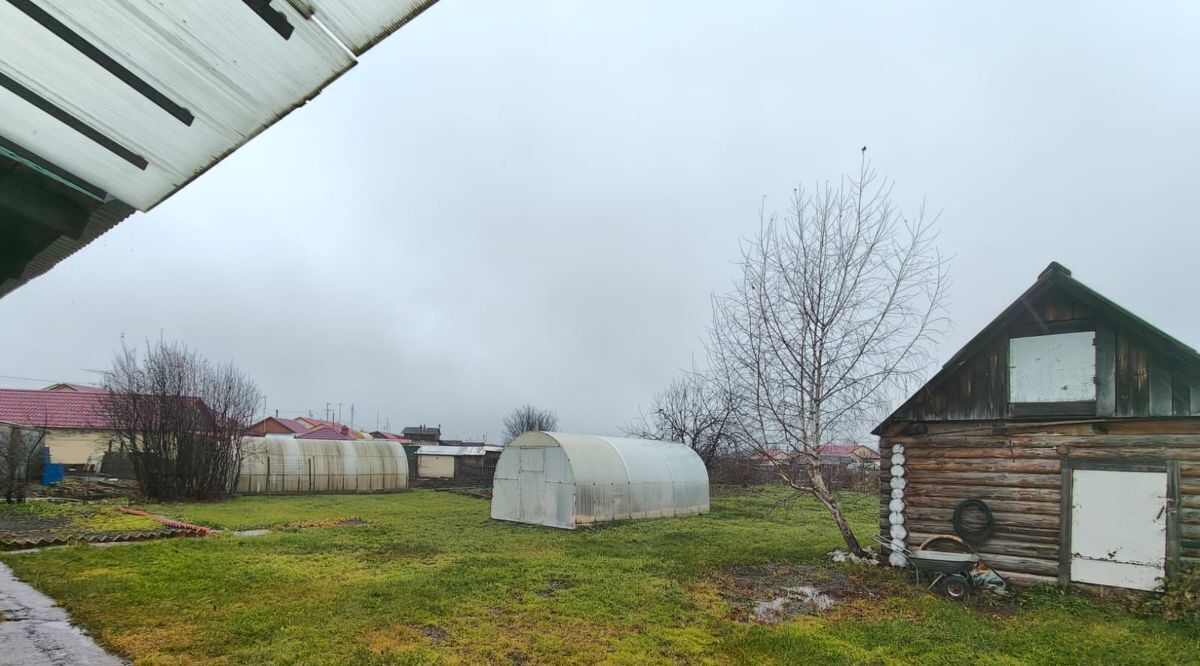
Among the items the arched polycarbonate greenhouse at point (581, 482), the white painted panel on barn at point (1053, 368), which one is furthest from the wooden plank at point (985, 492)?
the arched polycarbonate greenhouse at point (581, 482)

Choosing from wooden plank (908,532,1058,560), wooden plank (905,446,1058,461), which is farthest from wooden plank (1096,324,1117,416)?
wooden plank (908,532,1058,560)

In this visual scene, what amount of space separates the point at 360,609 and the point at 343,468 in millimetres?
24551

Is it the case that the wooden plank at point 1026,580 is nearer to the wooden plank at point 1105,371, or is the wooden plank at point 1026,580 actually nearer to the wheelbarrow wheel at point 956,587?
the wheelbarrow wheel at point 956,587

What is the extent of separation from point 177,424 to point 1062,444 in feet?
94.3

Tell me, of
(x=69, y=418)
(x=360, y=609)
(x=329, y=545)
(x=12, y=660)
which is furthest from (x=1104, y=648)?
(x=69, y=418)

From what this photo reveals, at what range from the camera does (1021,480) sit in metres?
11.1

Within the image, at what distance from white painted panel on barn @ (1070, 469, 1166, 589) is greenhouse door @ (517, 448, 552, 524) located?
12807 mm

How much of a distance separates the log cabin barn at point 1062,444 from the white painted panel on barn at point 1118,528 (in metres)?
0.02

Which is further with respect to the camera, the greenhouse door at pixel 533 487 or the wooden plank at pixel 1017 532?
the greenhouse door at pixel 533 487

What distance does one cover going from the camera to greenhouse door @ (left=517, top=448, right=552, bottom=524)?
19312 millimetres

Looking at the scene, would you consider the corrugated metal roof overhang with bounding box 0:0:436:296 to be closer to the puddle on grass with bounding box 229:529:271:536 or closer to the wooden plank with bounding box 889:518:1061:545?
the wooden plank with bounding box 889:518:1061:545

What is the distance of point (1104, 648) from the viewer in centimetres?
798

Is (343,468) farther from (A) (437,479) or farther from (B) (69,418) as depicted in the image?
(B) (69,418)

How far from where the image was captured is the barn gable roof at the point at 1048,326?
32.8 feet
